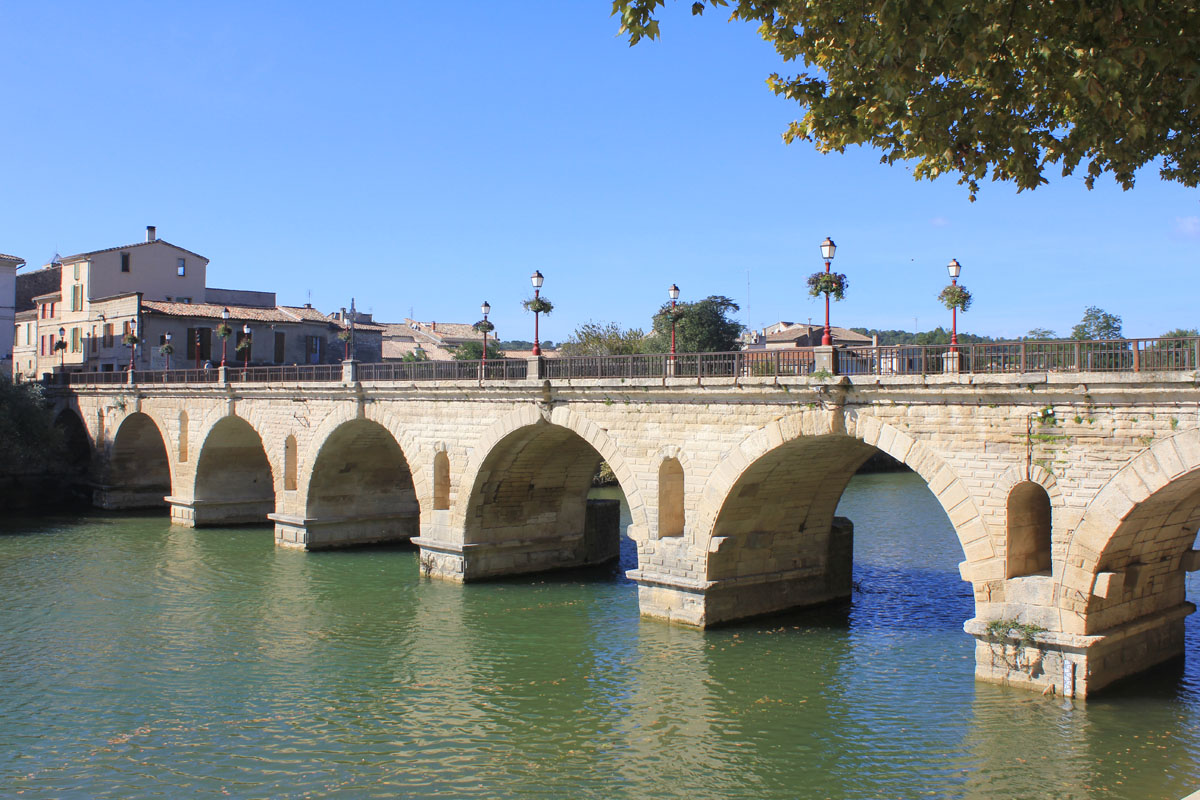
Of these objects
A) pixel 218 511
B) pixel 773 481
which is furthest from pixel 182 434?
pixel 773 481

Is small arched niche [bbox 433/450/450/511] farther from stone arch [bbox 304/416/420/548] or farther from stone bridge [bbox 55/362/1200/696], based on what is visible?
stone arch [bbox 304/416/420/548]

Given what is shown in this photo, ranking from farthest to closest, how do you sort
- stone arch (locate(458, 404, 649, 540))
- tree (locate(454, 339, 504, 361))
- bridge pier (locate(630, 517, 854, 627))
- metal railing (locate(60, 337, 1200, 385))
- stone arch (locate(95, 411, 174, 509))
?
tree (locate(454, 339, 504, 361)) < stone arch (locate(95, 411, 174, 509)) < stone arch (locate(458, 404, 649, 540)) < bridge pier (locate(630, 517, 854, 627)) < metal railing (locate(60, 337, 1200, 385))

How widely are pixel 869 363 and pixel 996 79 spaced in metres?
8.99

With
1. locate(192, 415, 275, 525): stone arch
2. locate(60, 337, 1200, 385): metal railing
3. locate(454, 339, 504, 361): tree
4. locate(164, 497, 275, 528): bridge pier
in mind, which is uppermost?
locate(454, 339, 504, 361): tree

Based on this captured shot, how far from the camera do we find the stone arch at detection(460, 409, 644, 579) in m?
24.3

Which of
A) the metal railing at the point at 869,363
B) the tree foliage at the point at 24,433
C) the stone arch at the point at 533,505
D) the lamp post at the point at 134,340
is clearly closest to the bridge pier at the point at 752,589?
the metal railing at the point at 869,363

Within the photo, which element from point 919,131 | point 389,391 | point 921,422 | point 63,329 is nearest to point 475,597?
point 389,391

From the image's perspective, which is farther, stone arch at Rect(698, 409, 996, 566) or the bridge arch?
the bridge arch

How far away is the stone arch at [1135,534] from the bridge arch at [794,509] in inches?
62.3

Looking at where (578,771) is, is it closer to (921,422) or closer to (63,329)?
(921,422)

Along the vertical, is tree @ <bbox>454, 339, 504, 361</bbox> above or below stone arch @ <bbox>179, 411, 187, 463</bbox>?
above

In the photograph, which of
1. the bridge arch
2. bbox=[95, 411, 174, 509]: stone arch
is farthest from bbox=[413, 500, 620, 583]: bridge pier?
bbox=[95, 411, 174, 509]: stone arch

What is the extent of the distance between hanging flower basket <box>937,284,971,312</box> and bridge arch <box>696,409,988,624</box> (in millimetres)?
3031

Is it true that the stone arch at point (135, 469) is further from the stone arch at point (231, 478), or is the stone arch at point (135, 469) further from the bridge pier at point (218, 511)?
the stone arch at point (231, 478)
